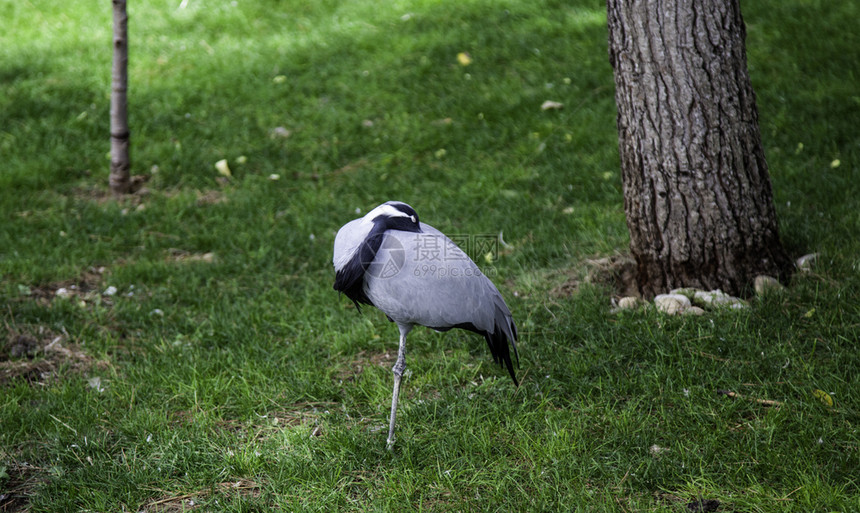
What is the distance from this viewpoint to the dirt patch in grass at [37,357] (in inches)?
154

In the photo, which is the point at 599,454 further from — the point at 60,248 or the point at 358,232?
the point at 60,248

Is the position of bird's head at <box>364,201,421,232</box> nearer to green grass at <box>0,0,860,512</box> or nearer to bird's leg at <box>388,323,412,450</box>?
bird's leg at <box>388,323,412,450</box>

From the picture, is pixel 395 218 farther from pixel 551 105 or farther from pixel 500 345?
pixel 551 105

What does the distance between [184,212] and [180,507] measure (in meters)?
3.39

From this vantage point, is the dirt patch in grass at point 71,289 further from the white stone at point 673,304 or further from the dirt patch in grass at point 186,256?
the white stone at point 673,304

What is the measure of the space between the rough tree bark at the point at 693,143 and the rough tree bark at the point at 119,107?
13.3ft

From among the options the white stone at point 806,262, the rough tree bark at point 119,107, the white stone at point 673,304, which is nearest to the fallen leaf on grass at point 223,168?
the rough tree bark at point 119,107

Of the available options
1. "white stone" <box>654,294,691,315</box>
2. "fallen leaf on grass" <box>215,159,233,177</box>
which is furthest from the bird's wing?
"fallen leaf on grass" <box>215,159,233,177</box>

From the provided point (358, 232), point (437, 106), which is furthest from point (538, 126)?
point (358, 232)

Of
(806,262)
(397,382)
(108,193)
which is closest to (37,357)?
(397,382)

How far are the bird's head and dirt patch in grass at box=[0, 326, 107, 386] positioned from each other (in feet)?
7.02

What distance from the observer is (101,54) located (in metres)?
8.49

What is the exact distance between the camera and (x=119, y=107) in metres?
6.00

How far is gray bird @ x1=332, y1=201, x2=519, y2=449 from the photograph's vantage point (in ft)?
9.28
